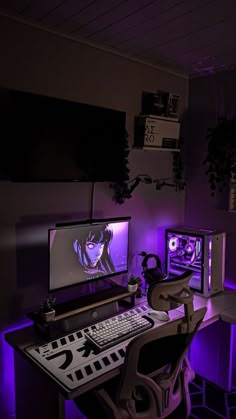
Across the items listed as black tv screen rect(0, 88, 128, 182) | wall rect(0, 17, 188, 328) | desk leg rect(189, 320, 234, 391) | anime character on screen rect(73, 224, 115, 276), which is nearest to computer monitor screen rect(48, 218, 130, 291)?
anime character on screen rect(73, 224, 115, 276)

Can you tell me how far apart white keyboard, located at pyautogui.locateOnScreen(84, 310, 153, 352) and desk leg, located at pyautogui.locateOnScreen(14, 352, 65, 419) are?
292 millimetres

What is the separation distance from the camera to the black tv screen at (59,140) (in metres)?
1.85

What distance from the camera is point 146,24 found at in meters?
1.93

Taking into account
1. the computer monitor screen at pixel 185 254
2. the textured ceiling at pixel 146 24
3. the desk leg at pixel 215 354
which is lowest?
the desk leg at pixel 215 354

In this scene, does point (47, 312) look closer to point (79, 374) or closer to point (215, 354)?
point (79, 374)

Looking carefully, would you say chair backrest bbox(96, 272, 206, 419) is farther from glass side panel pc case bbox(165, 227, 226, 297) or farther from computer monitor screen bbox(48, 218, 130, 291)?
glass side panel pc case bbox(165, 227, 226, 297)

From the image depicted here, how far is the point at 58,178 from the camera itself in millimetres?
2062

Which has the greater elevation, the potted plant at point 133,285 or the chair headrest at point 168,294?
the chair headrest at point 168,294

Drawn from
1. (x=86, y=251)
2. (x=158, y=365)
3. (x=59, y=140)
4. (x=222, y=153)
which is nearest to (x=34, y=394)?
(x=158, y=365)

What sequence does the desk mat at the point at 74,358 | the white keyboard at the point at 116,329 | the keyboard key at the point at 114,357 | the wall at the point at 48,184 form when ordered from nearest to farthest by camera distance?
the desk mat at the point at 74,358
the keyboard key at the point at 114,357
the white keyboard at the point at 116,329
the wall at the point at 48,184

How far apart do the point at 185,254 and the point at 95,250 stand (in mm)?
887

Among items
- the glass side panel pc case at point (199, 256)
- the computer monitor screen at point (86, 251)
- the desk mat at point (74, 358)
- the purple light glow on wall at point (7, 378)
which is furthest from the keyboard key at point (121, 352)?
the glass side panel pc case at point (199, 256)

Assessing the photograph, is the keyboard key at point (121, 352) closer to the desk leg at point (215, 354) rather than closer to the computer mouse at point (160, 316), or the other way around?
the computer mouse at point (160, 316)

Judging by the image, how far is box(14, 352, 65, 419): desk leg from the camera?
1.62 metres
